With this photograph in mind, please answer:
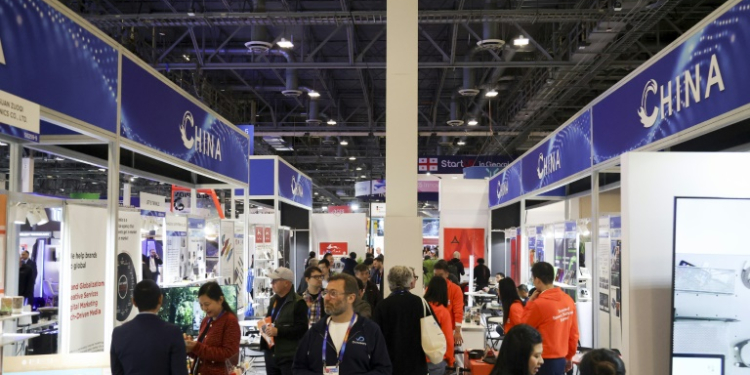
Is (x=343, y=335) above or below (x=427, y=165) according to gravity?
below

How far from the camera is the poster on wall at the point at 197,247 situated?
8016 mm

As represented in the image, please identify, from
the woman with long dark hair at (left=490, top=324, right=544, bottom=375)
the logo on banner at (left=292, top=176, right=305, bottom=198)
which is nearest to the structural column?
the woman with long dark hair at (left=490, top=324, right=544, bottom=375)

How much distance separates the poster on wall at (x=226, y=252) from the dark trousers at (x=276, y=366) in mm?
4040

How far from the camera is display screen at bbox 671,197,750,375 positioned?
3375 millimetres

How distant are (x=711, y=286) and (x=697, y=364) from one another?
391 mm

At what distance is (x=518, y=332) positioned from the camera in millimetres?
2773

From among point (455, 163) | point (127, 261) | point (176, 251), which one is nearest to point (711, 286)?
point (127, 261)

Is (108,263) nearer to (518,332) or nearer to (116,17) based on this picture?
(518,332)

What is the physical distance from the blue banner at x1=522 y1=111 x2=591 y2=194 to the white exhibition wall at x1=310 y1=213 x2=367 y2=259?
Answer: 781 centimetres

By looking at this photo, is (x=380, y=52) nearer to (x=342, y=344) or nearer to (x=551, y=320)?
(x=551, y=320)

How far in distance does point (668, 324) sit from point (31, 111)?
3.61m

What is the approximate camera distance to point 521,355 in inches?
106

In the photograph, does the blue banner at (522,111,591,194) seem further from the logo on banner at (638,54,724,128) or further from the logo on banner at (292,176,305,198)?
the logo on banner at (292,176,305,198)

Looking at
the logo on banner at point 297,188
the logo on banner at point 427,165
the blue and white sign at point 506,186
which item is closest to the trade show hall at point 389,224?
the blue and white sign at point 506,186
